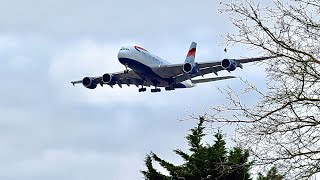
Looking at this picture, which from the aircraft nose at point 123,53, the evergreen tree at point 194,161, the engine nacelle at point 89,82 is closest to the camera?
the evergreen tree at point 194,161

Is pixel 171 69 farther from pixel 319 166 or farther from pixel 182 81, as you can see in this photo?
pixel 319 166

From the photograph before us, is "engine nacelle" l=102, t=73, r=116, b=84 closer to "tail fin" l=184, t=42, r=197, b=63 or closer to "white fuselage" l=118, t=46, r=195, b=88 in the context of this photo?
"white fuselage" l=118, t=46, r=195, b=88

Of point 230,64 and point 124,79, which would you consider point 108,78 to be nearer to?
point 124,79

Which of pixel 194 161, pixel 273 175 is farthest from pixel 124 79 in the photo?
pixel 273 175

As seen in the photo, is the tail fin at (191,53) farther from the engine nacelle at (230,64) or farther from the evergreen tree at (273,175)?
the evergreen tree at (273,175)

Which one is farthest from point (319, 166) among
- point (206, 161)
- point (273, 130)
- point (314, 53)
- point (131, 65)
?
point (131, 65)

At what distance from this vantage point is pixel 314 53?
8742 mm

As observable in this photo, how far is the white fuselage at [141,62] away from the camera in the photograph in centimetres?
6725

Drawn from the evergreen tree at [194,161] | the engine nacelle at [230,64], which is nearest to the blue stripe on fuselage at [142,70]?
the engine nacelle at [230,64]

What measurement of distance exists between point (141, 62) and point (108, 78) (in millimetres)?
2936

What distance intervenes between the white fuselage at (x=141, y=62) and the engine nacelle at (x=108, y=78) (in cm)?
144

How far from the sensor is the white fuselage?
67.2 meters

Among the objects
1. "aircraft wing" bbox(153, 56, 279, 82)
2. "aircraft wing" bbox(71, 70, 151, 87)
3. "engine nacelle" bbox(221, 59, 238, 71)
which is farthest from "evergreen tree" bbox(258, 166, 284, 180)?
"aircraft wing" bbox(71, 70, 151, 87)

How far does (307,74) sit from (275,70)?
0.39 m
